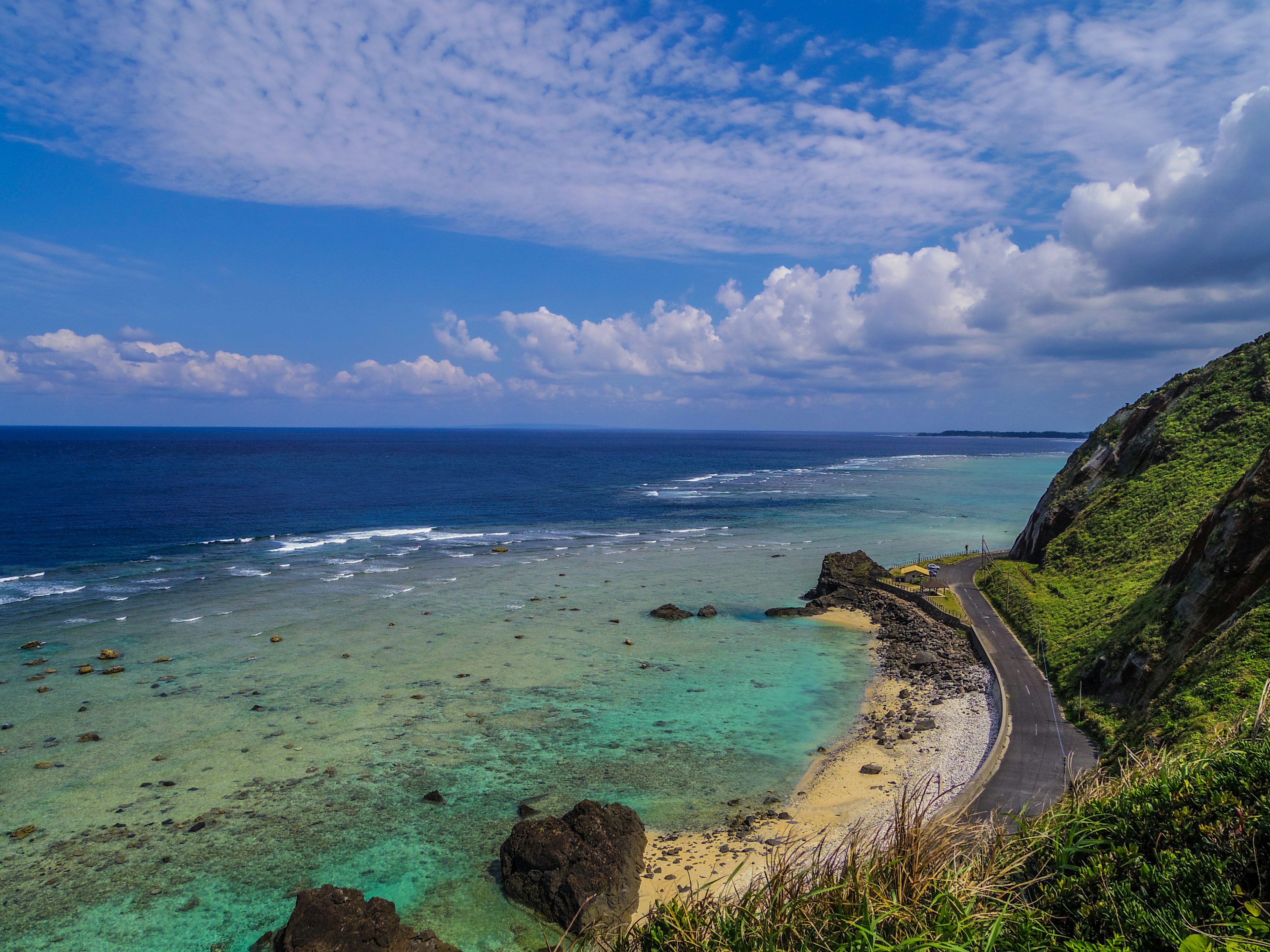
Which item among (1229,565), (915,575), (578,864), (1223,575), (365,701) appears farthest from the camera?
(915,575)

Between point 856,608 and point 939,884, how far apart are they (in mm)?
49449

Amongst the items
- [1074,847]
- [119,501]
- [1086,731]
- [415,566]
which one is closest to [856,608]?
[1086,731]

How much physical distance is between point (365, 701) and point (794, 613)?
32760 millimetres

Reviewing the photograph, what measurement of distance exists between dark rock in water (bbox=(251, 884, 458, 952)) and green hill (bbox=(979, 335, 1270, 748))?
24.1 meters

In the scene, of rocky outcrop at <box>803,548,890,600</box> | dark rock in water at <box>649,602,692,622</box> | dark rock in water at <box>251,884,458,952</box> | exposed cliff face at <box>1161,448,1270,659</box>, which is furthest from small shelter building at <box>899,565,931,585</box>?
dark rock in water at <box>251,884,458,952</box>

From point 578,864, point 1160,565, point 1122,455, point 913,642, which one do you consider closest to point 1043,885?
point 578,864

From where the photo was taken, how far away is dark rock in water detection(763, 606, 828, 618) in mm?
53125

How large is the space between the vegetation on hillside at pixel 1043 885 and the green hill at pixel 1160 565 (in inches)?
644

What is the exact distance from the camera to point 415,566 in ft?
223

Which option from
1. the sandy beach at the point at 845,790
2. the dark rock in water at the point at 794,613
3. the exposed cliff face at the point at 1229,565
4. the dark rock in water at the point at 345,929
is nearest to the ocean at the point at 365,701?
the dark rock in water at the point at 794,613

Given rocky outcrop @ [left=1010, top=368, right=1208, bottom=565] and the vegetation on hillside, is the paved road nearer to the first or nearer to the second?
A: the vegetation on hillside

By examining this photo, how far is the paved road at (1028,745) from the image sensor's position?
2427cm

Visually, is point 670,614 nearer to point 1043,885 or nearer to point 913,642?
point 913,642

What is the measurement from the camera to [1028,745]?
28.5 meters
